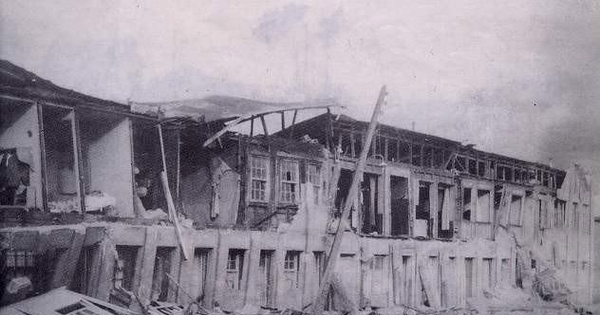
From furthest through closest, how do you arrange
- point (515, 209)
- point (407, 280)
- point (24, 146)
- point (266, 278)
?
1. point (515, 209)
2. point (407, 280)
3. point (266, 278)
4. point (24, 146)

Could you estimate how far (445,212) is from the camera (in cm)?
2592

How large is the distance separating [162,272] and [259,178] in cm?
513

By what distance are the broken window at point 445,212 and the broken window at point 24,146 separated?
17547 millimetres

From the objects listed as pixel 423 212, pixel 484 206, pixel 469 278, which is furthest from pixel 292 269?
pixel 484 206

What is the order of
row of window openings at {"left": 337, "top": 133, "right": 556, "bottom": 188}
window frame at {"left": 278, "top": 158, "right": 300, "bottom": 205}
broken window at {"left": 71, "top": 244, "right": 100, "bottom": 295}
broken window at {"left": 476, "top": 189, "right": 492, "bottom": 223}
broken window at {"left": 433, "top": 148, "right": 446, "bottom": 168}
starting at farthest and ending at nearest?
broken window at {"left": 476, "top": 189, "right": 492, "bottom": 223} → broken window at {"left": 433, "top": 148, "right": 446, "bottom": 168} → row of window openings at {"left": 337, "top": 133, "right": 556, "bottom": 188} → window frame at {"left": 278, "top": 158, "right": 300, "bottom": 205} → broken window at {"left": 71, "top": 244, "right": 100, "bottom": 295}

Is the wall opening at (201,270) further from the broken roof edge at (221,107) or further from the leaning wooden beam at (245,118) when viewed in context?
the broken roof edge at (221,107)

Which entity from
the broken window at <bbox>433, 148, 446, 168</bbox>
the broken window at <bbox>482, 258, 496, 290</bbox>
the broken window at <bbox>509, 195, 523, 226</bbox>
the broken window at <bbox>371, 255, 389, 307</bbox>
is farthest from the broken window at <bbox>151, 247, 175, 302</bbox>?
the broken window at <bbox>509, 195, 523, 226</bbox>

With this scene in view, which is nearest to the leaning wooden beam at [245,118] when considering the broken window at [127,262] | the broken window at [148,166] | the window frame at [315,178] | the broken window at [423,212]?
the broken window at [148,166]

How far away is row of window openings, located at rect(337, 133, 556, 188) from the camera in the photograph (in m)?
23.1

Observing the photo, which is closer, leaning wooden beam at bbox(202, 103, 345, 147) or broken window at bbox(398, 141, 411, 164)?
leaning wooden beam at bbox(202, 103, 345, 147)

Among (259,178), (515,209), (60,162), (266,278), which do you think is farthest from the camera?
(515,209)

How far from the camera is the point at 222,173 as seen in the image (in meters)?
19.2

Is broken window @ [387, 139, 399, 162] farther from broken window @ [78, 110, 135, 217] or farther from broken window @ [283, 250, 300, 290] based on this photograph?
broken window @ [78, 110, 135, 217]

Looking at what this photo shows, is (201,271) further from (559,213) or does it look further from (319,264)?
(559,213)
